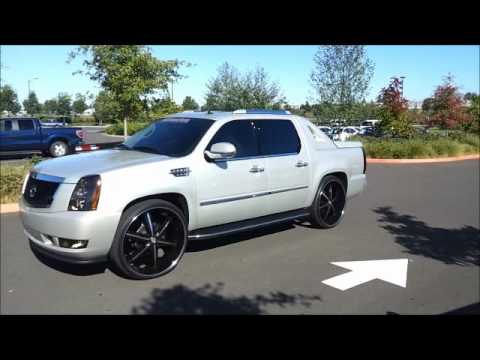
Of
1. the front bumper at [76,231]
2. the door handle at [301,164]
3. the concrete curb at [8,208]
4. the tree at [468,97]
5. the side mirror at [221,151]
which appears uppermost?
the tree at [468,97]

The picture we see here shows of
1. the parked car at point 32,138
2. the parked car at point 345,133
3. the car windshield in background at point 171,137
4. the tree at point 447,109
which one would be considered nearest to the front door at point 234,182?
the car windshield in background at point 171,137

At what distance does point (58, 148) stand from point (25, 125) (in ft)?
4.76

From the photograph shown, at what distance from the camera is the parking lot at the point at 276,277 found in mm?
3568

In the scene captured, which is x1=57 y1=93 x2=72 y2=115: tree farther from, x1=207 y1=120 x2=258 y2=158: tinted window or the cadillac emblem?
the cadillac emblem

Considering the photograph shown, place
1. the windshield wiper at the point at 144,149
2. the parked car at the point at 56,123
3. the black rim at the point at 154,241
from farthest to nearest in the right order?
the parked car at the point at 56,123 < the windshield wiper at the point at 144,149 < the black rim at the point at 154,241

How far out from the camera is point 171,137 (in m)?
4.70

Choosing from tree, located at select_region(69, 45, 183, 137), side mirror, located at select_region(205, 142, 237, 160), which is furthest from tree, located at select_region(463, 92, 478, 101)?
side mirror, located at select_region(205, 142, 237, 160)

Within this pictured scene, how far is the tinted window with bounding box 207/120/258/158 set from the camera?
15.5ft

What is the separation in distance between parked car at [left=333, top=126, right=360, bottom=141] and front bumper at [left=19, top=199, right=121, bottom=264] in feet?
56.1

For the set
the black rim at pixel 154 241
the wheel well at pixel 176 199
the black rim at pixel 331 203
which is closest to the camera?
the black rim at pixel 154 241

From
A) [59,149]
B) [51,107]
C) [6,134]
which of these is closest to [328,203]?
[59,149]

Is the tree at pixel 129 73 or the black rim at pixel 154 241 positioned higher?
the tree at pixel 129 73

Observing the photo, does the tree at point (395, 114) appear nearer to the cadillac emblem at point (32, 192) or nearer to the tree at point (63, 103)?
the cadillac emblem at point (32, 192)

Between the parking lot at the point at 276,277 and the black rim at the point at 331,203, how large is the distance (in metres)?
0.22
